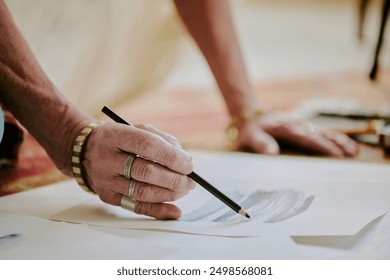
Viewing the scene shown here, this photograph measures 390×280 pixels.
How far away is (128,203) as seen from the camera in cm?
62

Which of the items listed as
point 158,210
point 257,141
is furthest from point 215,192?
point 257,141

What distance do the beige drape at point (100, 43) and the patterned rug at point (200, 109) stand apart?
0.31 feet

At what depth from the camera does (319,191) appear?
2.33ft

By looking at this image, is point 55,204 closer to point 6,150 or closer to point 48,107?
point 48,107

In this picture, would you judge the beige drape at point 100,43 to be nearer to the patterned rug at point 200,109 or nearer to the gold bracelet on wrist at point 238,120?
the patterned rug at point 200,109

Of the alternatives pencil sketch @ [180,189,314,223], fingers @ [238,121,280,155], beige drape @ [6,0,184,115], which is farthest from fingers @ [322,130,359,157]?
beige drape @ [6,0,184,115]

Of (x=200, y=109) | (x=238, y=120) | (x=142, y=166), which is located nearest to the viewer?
(x=142, y=166)

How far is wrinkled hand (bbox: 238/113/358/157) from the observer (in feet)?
3.17

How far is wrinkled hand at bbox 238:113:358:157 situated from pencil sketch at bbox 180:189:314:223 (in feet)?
0.89

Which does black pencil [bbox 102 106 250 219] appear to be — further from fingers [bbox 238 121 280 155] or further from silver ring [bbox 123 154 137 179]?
fingers [bbox 238 121 280 155]

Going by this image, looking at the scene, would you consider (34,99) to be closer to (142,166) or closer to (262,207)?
(142,166)

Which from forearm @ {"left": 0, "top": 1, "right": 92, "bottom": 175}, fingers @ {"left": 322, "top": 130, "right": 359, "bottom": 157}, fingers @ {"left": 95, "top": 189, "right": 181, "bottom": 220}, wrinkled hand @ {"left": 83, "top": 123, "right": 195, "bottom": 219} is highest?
fingers @ {"left": 322, "top": 130, "right": 359, "bottom": 157}

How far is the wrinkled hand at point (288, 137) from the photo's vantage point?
3.17 feet

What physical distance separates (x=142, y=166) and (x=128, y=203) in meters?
0.06
